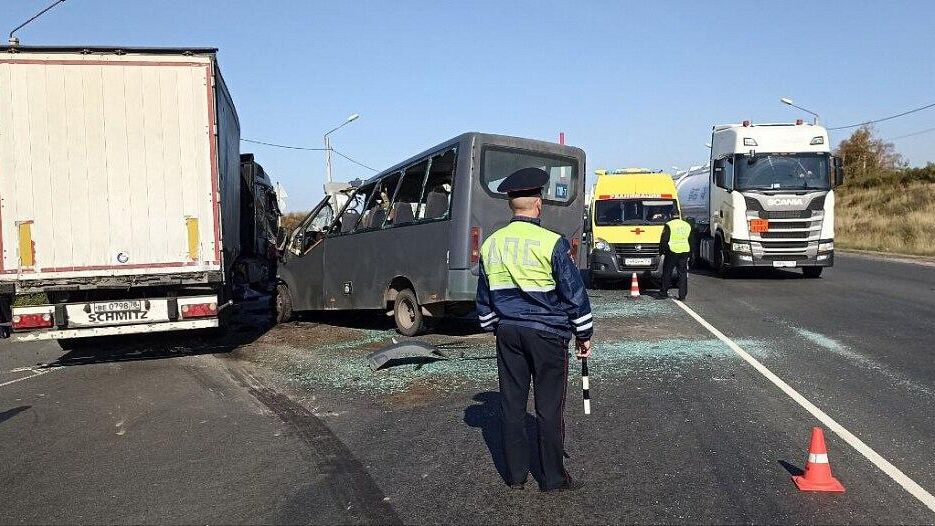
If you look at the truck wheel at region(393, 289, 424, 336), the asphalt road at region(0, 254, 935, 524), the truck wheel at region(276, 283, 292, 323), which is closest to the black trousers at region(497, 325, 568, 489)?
the asphalt road at region(0, 254, 935, 524)

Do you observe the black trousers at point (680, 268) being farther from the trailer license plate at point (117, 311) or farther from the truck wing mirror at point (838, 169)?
the trailer license plate at point (117, 311)

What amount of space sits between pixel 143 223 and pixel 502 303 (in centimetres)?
557

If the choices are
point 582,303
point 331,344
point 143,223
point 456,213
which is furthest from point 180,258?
point 582,303

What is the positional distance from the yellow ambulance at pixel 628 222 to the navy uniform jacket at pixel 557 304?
12.4 meters

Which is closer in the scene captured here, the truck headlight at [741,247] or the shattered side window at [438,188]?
the shattered side window at [438,188]

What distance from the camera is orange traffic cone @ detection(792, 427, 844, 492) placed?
4410 millimetres

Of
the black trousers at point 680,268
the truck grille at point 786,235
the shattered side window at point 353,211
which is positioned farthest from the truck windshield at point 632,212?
the shattered side window at point 353,211

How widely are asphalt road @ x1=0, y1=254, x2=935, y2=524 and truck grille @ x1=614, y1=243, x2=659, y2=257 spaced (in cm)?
614

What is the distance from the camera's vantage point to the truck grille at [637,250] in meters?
16.6

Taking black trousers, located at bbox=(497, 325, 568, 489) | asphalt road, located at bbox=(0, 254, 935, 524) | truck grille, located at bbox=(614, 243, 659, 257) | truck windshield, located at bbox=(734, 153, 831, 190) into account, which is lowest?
asphalt road, located at bbox=(0, 254, 935, 524)

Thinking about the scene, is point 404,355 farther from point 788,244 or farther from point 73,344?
point 788,244

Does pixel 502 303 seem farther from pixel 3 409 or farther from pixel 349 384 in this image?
pixel 3 409

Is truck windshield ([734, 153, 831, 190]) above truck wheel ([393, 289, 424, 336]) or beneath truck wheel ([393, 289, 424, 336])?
above

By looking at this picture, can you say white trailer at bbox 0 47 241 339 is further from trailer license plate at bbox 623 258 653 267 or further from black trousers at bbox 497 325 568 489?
trailer license plate at bbox 623 258 653 267
